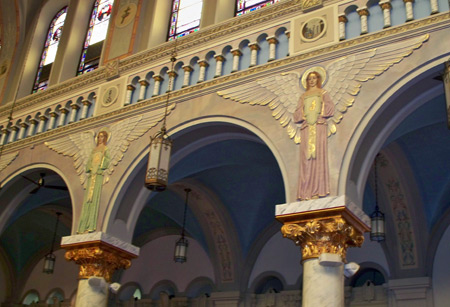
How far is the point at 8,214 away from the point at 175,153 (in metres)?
4.51

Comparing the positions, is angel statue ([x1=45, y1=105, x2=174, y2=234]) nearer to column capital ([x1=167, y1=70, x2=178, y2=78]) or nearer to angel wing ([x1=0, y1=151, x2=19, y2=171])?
column capital ([x1=167, y1=70, x2=178, y2=78])

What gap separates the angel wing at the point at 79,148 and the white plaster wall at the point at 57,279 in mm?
6551

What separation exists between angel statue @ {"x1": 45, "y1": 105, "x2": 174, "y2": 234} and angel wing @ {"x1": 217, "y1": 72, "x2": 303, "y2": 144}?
141 centimetres

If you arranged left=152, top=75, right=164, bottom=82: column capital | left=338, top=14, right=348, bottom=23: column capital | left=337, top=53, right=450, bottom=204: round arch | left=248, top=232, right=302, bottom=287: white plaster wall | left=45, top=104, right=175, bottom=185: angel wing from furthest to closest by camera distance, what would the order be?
left=248, top=232, right=302, bottom=287: white plaster wall < left=152, top=75, right=164, bottom=82: column capital < left=45, top=104, right=175, bottom=185: angel wing < left=338, top=14, right=348, bottom=23: column capital < left=337, top=53, right=450, bottom=204: round arch

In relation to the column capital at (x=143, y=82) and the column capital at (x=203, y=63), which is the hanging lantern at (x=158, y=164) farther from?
the column capital at (x=143, y=82)

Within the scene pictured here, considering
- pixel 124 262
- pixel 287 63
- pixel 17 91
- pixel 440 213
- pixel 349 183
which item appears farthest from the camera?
pixel 17 91

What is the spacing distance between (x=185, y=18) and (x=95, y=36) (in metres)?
2.73

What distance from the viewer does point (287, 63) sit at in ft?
27.8

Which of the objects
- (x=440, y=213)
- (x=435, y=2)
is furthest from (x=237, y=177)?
(x=435, y=2)

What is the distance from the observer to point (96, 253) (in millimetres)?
9242

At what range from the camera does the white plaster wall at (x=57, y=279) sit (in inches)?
653

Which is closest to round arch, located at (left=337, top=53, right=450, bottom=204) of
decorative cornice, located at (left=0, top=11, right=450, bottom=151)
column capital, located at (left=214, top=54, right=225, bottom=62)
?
decorative cornice, located at (left=0, top=11, right=450, bottom=151)

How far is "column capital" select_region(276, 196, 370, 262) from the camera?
6953mm

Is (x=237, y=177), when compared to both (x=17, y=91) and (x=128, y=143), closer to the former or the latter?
(x=128, y=143)
